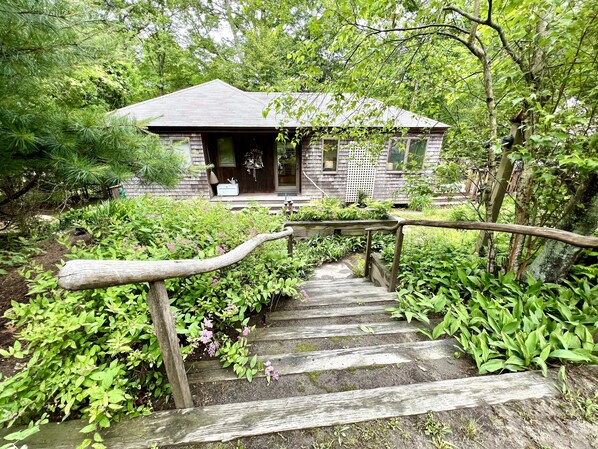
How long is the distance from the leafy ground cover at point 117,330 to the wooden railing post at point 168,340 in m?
0.14

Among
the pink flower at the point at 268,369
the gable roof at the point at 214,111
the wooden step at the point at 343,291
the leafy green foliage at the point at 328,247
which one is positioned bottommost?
the leafy green foliage at the point at 328,247

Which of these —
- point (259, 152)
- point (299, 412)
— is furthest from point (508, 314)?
point (259, 152)

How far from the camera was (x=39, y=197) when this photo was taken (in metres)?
2.32

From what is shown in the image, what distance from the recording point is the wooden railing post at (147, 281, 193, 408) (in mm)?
1082

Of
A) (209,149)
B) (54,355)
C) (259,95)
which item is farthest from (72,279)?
(259,95)

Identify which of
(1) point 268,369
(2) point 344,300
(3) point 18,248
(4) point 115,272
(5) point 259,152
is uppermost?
(5) point 259,152

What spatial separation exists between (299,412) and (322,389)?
23 cm

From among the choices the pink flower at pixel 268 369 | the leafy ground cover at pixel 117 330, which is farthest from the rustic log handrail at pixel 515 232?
the pink flower at pixel 268 369

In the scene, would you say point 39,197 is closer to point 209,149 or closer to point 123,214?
point 123,214

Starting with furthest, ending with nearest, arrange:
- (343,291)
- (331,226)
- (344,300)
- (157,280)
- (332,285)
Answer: (331,226) → (332,285) → (343,291) → (344,300) → (157,280)

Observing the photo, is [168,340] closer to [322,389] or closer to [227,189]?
[322,389]

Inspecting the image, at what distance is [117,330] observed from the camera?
4.15 feet

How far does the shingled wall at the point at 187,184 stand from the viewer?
790 centimetres

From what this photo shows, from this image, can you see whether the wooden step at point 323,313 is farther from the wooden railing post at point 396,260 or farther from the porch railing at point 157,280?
the porch railing at point 157,280
